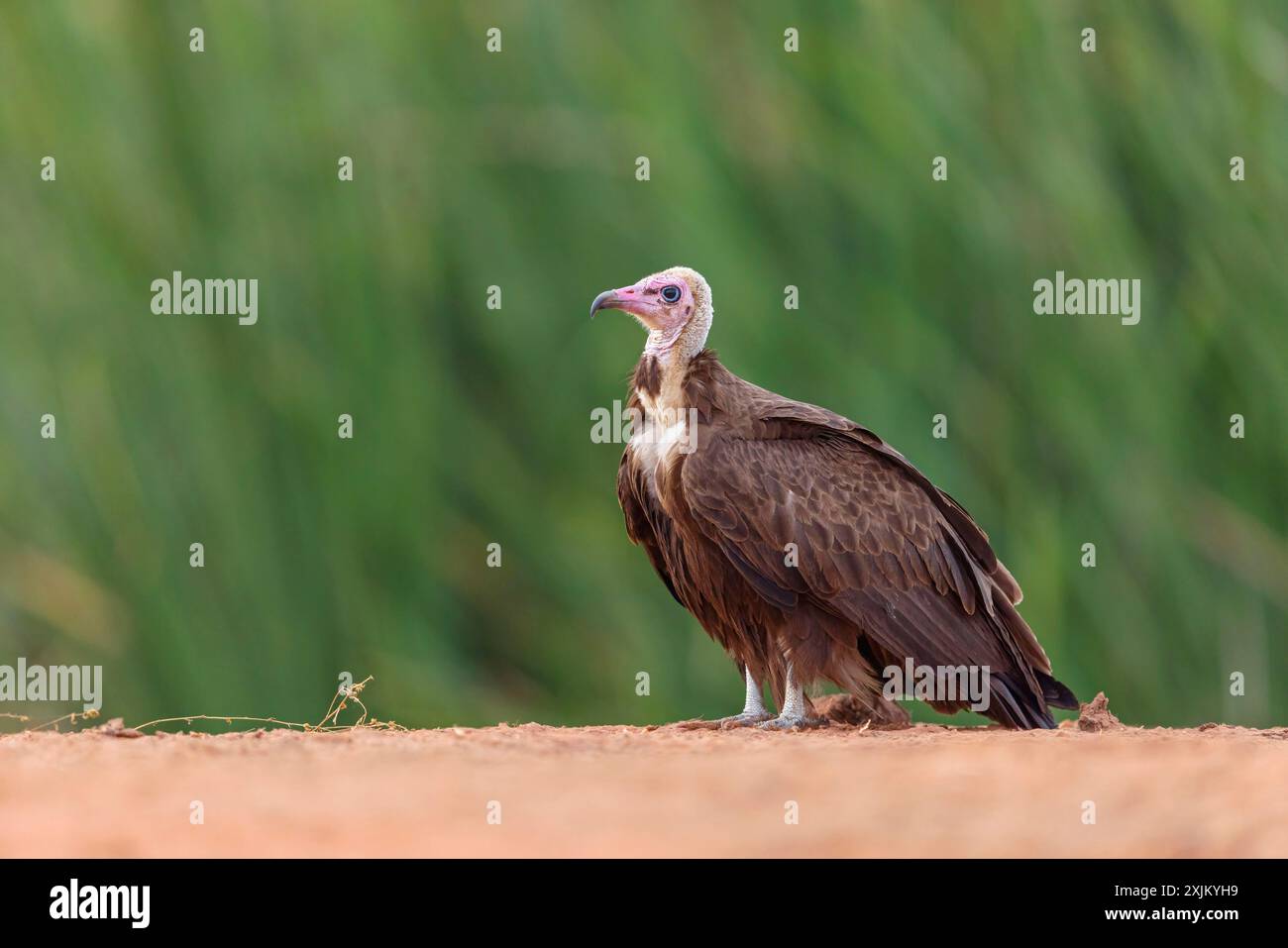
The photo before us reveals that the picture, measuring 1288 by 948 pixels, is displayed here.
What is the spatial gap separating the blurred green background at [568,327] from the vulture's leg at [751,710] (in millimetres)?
1207

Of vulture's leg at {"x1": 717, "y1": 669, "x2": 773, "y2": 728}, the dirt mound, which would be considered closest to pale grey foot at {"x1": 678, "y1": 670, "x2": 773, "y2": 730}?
vulture's leg at {"x1": 717, "y1": 669, "x2": 773, "y2": 728}

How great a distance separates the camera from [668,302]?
22.3 ft

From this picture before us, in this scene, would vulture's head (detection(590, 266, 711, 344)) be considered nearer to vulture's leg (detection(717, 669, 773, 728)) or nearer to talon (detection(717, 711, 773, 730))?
vulture's leg (detection(717, 669, 773, 728))

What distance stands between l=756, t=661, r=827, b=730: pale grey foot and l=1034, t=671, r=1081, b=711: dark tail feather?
36.7 inches

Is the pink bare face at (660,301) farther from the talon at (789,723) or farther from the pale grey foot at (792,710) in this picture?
the talon at (789,723)

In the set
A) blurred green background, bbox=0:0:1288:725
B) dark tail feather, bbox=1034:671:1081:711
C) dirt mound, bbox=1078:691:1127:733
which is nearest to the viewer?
dirt mound, bbox=1078:691:1127:733

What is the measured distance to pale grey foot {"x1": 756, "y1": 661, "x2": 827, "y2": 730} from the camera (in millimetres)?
6230

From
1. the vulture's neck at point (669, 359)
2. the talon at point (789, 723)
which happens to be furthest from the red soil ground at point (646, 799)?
the vulture's neck at point (669, 359)

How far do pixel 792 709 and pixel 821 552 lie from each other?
593 millimetres

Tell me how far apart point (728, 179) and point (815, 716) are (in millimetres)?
2795

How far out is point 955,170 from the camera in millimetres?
7844

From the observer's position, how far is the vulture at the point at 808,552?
20.4 ft

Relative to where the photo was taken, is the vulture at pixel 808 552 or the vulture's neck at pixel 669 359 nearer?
the vulture at pixel 808 552

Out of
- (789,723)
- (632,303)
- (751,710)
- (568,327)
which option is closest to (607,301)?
(632,303)
